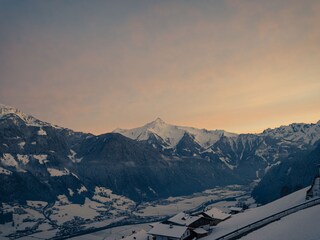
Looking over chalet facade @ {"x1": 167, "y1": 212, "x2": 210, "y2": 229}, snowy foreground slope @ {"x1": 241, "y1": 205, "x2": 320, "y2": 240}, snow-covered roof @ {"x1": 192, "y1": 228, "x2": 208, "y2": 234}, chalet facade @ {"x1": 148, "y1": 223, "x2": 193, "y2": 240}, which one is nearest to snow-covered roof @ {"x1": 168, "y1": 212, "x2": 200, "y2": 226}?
chalet facade @ {"x1": 167, "y1": 212, "x2": 210, "y2": 229}

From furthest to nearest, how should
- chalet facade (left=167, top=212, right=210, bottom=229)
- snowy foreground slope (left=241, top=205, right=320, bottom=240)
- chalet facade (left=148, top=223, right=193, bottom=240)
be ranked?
chalet facade (left=167, top=212, right=210, bottom=229) < chalet facade (left=148, top=223, right=193, bottom=240) < snowy foreground slope (left=241, top=205, right=320, bottom=240)

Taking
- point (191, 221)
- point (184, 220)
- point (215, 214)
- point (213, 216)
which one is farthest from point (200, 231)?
point (215, 214)

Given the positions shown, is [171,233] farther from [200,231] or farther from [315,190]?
[315,190]

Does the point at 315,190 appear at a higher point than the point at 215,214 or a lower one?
higher

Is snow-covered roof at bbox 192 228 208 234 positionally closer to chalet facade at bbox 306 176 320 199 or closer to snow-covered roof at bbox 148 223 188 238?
snow-covered roof at bbox 148 223 188 238

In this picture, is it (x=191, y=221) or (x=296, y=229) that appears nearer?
(x=296, y=229)
